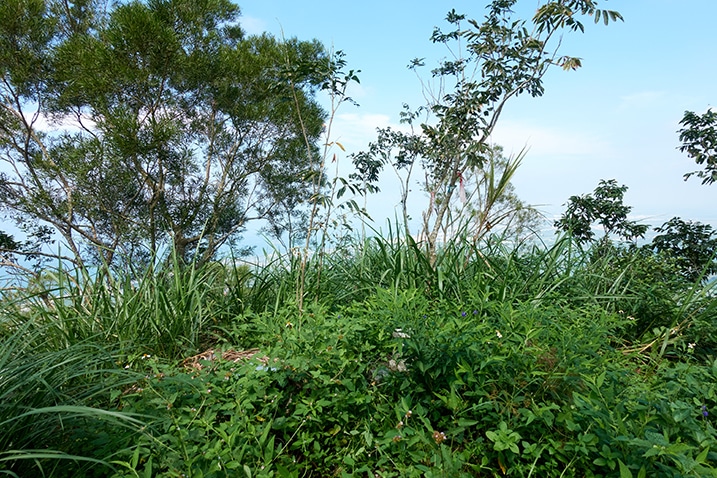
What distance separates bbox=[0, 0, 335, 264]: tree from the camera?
6.80 m

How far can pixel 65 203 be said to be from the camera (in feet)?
25.7

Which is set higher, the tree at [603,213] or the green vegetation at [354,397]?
the tree at [603,213]

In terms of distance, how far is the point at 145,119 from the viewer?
23.4ft

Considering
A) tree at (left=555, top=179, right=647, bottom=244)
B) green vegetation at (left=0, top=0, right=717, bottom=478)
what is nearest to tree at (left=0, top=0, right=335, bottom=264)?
green vegetation at (left=0, top=0, right=717, bottom=478)

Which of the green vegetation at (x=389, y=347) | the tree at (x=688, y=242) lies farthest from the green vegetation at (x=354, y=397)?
the tree at (x=688, y=242)

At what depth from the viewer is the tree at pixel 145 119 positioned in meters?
6.80

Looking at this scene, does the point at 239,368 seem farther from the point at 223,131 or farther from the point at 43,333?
the point at 223,131

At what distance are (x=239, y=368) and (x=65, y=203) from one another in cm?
815

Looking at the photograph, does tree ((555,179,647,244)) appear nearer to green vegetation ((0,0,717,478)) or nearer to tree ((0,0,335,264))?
green vegetation ((0,0,717,478))

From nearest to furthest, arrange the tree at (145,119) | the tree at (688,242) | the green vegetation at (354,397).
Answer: the green vegetation at (354,397) < the tree at (688,242) < the tree at (145,119)

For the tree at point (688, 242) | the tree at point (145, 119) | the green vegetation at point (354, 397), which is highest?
the tree at point (145, 119)

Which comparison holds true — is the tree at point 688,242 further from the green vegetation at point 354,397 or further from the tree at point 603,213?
the green vegetation at point 354,397

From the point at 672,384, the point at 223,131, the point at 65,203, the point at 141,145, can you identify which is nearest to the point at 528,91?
the point at 672,384

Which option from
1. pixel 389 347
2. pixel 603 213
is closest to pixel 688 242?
pixel 603 213
